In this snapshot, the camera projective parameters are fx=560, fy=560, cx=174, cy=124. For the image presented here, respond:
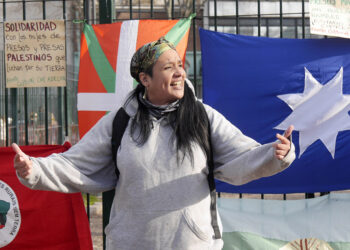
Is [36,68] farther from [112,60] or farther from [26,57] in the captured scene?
[112,60]

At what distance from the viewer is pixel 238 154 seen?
261 centimetres

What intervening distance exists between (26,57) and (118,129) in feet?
6.77

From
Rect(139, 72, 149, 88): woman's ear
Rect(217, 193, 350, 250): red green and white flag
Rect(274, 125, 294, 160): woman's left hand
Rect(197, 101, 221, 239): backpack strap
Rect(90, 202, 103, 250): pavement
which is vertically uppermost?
Rect(139, 72, 149, 88): woman's ear

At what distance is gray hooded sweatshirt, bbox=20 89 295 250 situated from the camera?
8.31 feet

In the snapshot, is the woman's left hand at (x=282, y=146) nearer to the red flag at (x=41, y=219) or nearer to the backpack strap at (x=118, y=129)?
the backpack strap at (x=118, y=129)

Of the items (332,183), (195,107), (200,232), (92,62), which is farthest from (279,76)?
(200,232)

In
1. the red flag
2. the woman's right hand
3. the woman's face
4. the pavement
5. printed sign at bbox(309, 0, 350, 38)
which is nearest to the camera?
the woman's right hand

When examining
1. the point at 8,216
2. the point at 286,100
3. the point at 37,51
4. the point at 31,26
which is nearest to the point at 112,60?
the point at 37,51

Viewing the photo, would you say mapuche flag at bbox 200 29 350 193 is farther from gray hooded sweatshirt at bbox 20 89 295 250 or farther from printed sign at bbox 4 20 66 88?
gray hooded sweatshirt at bbox 20 89 295 250

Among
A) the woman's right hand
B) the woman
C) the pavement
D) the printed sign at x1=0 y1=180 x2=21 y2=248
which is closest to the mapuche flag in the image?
the woman

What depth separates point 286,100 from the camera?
417cm

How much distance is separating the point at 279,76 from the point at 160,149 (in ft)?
6.17

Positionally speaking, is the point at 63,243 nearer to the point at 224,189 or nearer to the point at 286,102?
the point at 224,189

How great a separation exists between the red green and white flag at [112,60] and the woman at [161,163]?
147cm
